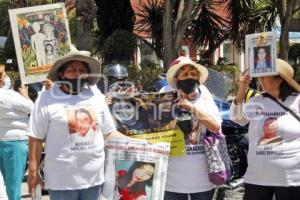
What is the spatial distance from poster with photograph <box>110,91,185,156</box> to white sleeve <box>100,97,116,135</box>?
14 cm

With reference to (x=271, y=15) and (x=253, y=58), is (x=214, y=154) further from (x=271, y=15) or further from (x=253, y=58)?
(x=271, y=15)

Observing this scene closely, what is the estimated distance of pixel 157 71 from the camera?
39.4 feet

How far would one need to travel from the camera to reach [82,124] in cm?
397

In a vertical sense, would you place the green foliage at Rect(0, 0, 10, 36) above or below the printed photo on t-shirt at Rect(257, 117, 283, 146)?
above

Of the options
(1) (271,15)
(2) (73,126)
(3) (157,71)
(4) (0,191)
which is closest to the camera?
(4) (0,191)

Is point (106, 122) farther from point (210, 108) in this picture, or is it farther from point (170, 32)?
point (170, 32)

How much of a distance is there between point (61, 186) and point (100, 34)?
40.8 ft

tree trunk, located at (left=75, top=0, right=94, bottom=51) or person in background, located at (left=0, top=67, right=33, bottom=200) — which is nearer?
person in background, located at (left=0, top=67, right=33, bottom=200)

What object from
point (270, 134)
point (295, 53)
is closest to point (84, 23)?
point (270, 134)

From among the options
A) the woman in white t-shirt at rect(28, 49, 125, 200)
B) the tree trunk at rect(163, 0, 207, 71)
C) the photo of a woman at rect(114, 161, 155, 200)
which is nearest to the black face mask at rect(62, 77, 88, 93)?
the woman in white t-shirt at rect(28, 49, 125, 200)

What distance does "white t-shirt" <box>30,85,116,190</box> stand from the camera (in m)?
3.94

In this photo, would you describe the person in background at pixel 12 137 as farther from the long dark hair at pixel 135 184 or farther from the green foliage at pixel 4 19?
the green foliage at pixel 4 19

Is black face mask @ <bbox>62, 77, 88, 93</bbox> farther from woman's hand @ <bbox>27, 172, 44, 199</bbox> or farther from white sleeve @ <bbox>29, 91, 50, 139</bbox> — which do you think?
woman's hand @ <bbox>27, 172, 44, 199</bbox>

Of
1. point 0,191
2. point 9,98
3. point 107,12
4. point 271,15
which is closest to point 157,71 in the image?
point 107,12
